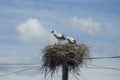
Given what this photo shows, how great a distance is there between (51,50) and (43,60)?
0.60 m

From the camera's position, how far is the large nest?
31453 mm

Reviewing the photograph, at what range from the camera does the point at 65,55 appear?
103 feet

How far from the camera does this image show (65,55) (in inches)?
1240

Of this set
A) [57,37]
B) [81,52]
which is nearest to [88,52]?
[81,52]

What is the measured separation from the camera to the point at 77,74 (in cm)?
3141

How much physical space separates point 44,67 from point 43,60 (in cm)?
35

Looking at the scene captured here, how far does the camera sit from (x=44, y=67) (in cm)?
3195

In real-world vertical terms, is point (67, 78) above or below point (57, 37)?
below

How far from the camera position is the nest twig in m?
31.5

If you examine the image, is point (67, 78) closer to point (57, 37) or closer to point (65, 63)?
point (65, 63)

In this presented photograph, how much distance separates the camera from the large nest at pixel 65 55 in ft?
103

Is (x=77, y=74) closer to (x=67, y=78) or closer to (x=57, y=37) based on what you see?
(x=67, y=78)

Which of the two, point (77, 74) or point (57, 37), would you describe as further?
point (57, 37)

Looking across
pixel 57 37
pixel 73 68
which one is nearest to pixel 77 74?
pixel 73 68
